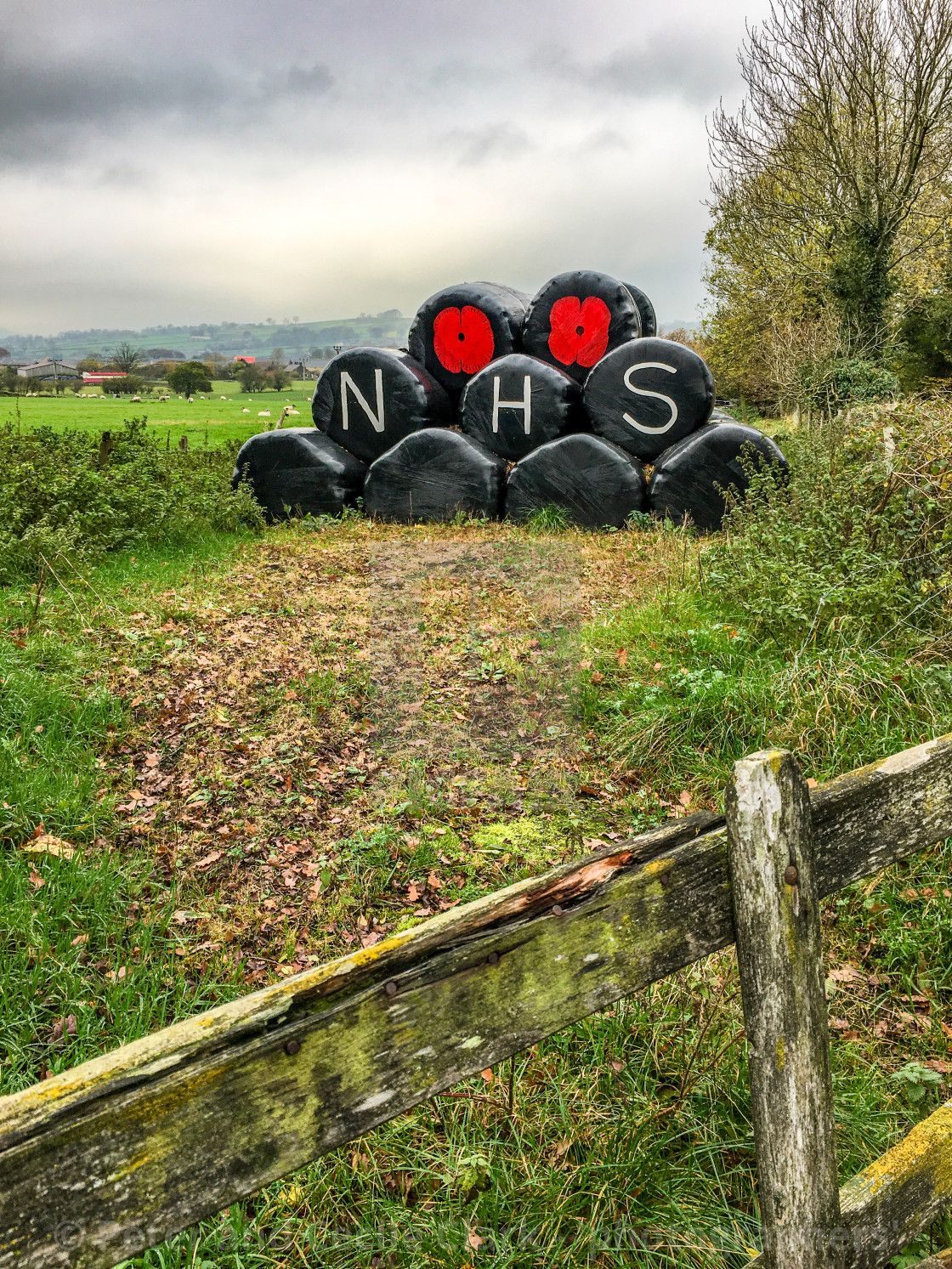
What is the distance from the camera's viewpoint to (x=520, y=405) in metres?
10.7

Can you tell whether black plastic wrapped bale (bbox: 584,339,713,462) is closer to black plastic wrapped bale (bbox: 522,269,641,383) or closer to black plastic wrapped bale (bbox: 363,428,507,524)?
black plastic wrapped bale (bbox: 522,269,641,383)

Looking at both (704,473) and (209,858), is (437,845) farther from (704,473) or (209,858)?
(704,473)

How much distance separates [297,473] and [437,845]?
850 cm

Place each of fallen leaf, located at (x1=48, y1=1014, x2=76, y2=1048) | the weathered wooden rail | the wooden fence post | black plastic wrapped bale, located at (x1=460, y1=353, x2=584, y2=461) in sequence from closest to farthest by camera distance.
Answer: the weathered wooden rail, the wooden fence post, fallen leaf, located at (x1=48, y1=1014, x2=76, y2=1048), black plastic wrapped bale, located at (x1=460, y1=353, x2=584, y2=461)

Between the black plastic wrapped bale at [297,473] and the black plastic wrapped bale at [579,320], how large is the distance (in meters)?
3.17

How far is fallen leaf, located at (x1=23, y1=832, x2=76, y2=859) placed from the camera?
3.63m

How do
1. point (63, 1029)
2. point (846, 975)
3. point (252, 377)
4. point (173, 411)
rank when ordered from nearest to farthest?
point (63, 1029)
point (846, 975)
point (252, 377)
point (173, 411)

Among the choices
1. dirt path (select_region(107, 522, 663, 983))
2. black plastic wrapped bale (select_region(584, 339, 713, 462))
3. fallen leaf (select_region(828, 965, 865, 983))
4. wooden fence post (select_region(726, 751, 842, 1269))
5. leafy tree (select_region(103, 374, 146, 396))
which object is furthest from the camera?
leafy tree (select_region(103, 374, 146, 396))

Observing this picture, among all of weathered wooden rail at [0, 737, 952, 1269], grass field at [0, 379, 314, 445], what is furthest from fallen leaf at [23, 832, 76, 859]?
grass field at [0, 379, 314, 445]

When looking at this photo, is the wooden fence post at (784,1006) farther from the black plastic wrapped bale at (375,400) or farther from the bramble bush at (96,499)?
the black plastic wrapped bale at (375,400)

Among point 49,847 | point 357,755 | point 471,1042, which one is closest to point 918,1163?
point 471,1042

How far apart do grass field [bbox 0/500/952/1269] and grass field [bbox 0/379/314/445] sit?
20276 mm

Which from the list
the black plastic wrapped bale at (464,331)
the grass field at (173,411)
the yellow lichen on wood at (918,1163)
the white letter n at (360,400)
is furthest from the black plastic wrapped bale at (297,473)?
the grass field at (173,411)

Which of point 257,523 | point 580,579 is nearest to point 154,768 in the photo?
point 580,579
